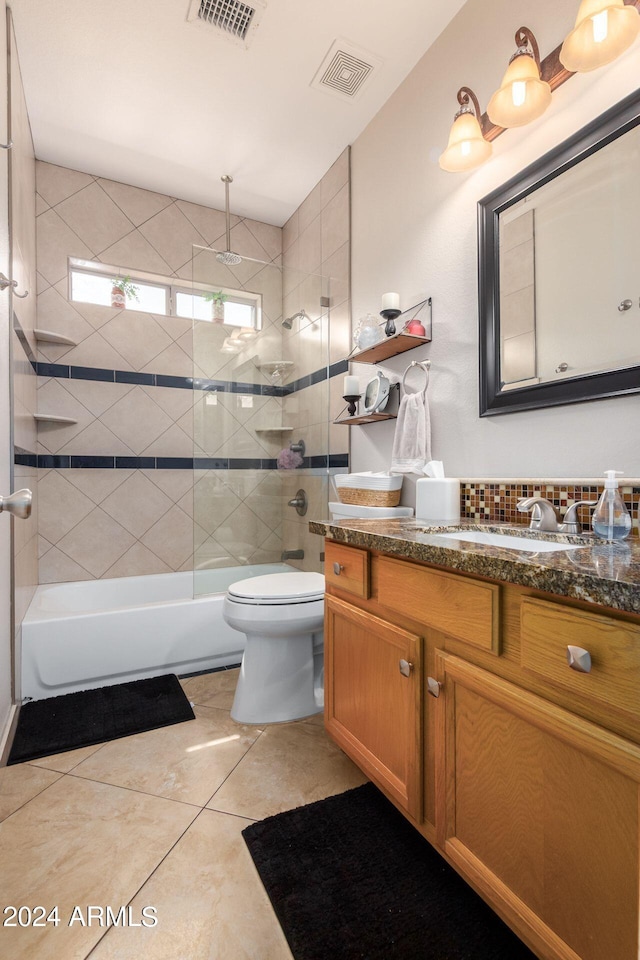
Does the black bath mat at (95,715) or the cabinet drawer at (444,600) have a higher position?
the cabinet drawer at (444,600)

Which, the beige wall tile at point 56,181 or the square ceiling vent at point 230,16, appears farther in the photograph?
the beige wall tile at point 56,181

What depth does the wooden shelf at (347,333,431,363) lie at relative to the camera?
1.86 meters

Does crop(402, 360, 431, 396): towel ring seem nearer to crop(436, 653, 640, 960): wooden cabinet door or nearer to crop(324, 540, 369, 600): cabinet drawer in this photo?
crop(324, 540, 369, 600): cabinet drawer

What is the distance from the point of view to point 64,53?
1991 mm

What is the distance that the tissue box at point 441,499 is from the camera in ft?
5.10

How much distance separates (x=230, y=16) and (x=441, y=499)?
6.66 ft

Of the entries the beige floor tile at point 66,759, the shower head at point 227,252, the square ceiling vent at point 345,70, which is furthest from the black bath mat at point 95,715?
the square ceiling vent at point 345,70

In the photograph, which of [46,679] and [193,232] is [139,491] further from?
[193,232]

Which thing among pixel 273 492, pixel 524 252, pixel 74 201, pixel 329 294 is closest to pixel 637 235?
pixel 524 252

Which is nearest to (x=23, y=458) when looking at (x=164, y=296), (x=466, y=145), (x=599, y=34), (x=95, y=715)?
(x=95, y=715)

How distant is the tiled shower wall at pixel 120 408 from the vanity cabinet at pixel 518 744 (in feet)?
5.39

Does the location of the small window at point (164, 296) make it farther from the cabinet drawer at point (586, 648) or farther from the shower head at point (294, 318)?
the cabinet drawer at point (586, 648)

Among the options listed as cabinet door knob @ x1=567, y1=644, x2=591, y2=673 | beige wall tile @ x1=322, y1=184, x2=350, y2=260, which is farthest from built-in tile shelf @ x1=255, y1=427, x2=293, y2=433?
cabinet door knob @ x1=567, y1=644, x2=591, y2=673

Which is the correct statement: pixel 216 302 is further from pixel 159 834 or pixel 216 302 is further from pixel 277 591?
pixel 159 834
